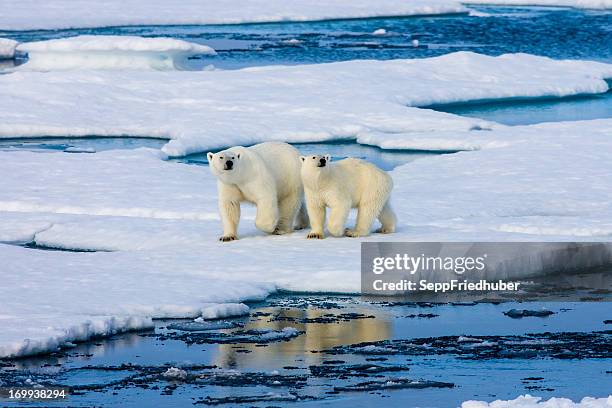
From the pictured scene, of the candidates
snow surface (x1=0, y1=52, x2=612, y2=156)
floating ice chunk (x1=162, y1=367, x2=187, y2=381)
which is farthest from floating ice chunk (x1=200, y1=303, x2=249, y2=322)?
snow surface (x1=0, y1=52, x2=612, y2=156)

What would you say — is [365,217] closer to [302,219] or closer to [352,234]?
[352,234]

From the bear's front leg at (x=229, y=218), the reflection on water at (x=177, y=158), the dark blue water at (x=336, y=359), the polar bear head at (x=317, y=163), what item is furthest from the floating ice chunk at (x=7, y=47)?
the dark blue water at (x=336, y=359)

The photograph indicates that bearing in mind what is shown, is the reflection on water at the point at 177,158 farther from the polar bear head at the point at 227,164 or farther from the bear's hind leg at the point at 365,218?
the polar bear head at the point at 227,164

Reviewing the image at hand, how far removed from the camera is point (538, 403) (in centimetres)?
Result: 555

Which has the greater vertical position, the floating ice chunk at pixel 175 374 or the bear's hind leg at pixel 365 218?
the bear's hind leg at pixel 365 218

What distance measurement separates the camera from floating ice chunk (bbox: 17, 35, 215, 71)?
2070 centimetres

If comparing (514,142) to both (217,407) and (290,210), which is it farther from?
(217,407)

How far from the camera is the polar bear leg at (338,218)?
8.65m

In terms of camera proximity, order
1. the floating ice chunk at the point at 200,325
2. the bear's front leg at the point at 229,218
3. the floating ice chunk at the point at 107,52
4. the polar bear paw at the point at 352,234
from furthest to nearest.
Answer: the floating ice chunk at the point at 107,52 → the polar bear paw at the point at 352,234 → the bear's front leg at the point at 229,218 → the floating ice chunk at the point at 200,325

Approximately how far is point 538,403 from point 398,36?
2266 centimetres

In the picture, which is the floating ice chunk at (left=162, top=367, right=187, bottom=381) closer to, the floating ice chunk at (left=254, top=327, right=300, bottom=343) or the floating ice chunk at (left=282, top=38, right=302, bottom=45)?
the floating ice chunk at (left=254, top=327, right=300, bottom=343)

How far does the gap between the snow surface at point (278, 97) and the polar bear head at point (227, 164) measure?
17.9 feet

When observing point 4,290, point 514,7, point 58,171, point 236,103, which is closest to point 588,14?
point 514,7

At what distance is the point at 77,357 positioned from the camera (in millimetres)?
6469
